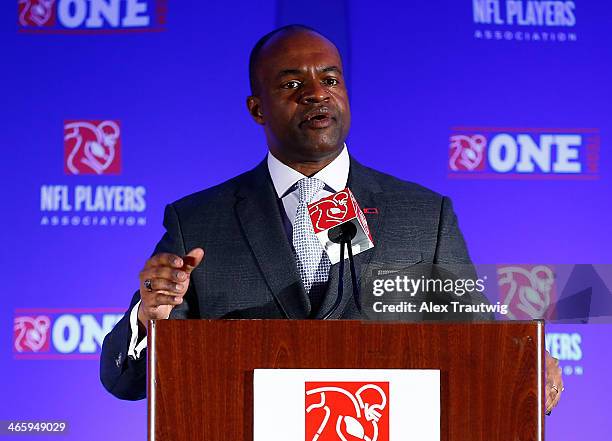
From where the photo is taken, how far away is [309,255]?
6.12 ft

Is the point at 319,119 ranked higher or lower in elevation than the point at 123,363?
higher

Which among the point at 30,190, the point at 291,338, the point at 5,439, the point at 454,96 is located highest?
the point at 454,96

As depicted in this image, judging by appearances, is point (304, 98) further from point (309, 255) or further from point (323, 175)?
point (309, 255)

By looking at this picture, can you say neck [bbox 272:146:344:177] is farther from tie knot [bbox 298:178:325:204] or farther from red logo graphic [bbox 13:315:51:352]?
red logo graphic [bbox 13:315:51:352]

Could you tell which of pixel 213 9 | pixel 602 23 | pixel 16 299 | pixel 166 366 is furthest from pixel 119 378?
pixel 602 23

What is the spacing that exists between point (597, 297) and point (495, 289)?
159 millimetres

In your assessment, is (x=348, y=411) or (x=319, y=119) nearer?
(x=348, y=411)

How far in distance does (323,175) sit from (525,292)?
0.87 m

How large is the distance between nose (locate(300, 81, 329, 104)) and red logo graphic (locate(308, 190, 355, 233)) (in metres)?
0.48

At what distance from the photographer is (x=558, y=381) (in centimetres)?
137

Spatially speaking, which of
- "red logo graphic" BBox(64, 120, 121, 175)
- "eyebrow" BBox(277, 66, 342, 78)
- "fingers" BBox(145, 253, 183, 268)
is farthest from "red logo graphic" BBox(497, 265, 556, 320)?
"red logo graphic" BBox(64, 120, 121, 175)

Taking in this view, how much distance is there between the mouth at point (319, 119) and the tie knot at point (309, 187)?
116 mm

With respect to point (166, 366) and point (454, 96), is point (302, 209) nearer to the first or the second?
point (166, 366)

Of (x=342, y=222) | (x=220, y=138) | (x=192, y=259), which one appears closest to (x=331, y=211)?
(x=342, y=222)
